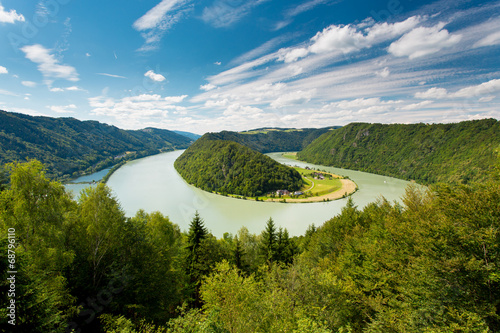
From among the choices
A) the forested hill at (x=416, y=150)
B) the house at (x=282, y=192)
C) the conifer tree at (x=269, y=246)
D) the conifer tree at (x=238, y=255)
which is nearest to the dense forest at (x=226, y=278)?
the conifer tree at (x=238, y=255)

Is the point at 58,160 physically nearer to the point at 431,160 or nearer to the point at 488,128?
the point at 431,160

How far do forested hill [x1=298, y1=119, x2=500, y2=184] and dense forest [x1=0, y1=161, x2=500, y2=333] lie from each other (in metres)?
73.8

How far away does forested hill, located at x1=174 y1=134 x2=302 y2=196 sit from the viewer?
69.8m

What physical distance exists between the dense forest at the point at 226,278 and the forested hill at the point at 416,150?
73.8 meters

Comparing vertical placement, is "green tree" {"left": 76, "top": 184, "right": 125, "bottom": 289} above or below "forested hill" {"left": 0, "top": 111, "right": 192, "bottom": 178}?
below

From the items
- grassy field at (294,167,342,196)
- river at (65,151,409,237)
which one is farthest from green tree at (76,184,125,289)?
grassy field at (294,167,342,196)

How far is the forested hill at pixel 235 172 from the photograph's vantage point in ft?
229

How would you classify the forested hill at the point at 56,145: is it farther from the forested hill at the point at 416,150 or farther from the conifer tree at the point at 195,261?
the forested hill at the point at 416,150

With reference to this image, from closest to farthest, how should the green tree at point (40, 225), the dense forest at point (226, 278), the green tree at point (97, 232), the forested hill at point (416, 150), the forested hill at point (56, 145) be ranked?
the dense forest at point (226, 278) < the green tree at point (40, 225) < the green tree at point (97, 232) < the forested hill at point (416, 150) < the forested hill at point (56, 145)

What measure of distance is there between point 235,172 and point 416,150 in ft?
334

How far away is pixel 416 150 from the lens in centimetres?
11031

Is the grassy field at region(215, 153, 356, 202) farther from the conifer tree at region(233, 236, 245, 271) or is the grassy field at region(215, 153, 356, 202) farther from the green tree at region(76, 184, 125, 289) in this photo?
the green tree at region(76, 184, 125, 289)

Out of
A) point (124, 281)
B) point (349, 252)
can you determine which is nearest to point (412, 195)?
point (349, 252)

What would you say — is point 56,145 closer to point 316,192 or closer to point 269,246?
point 316,192
